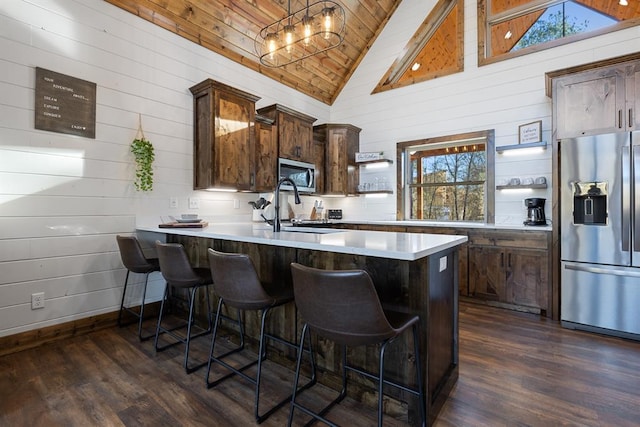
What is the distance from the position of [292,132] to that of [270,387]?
135 inches

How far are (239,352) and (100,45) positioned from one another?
3.05 m

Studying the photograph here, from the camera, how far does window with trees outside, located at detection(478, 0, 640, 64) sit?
3436 mm

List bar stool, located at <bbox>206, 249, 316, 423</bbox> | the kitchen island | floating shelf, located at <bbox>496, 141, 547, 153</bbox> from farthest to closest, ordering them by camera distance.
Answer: floating shelf, located at <bbox>496, 141, 547, 153</bbox> < bar stool, located at <bbox>206, 249, 316, 423</bbox> < the kitchen island

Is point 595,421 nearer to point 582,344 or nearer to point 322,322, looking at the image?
point 582,344

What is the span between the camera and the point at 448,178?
183 inches

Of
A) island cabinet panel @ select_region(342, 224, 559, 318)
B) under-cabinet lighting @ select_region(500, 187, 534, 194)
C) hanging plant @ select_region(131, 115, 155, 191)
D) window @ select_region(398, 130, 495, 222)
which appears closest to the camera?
hanging plant @ select_region(131, 115, 155, 191)

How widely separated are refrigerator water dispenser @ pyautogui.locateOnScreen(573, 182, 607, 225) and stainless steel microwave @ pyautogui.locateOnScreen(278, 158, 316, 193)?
3161 millimetres

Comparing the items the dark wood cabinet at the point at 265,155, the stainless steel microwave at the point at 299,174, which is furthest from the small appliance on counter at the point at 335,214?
the dark wood cabinet at the point at 265,155

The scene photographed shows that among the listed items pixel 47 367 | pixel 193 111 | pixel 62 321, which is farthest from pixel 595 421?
pixel 193 111

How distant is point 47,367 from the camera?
2223mm

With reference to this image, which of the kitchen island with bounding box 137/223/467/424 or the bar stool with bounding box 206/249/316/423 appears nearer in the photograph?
the kitchen island with bounding box 137/223/467/424

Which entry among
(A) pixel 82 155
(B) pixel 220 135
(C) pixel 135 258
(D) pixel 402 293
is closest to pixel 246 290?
(D) pixel 402 293

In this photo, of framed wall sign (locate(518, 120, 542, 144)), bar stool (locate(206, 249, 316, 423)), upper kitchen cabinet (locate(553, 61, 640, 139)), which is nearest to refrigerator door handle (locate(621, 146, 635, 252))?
upper kitchen cabinet (locate(553, 61, 640, 139))

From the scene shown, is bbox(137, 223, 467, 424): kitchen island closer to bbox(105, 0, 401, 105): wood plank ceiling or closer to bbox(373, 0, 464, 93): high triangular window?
bbox(105, 0, 401, 105): wood plank ceiling
